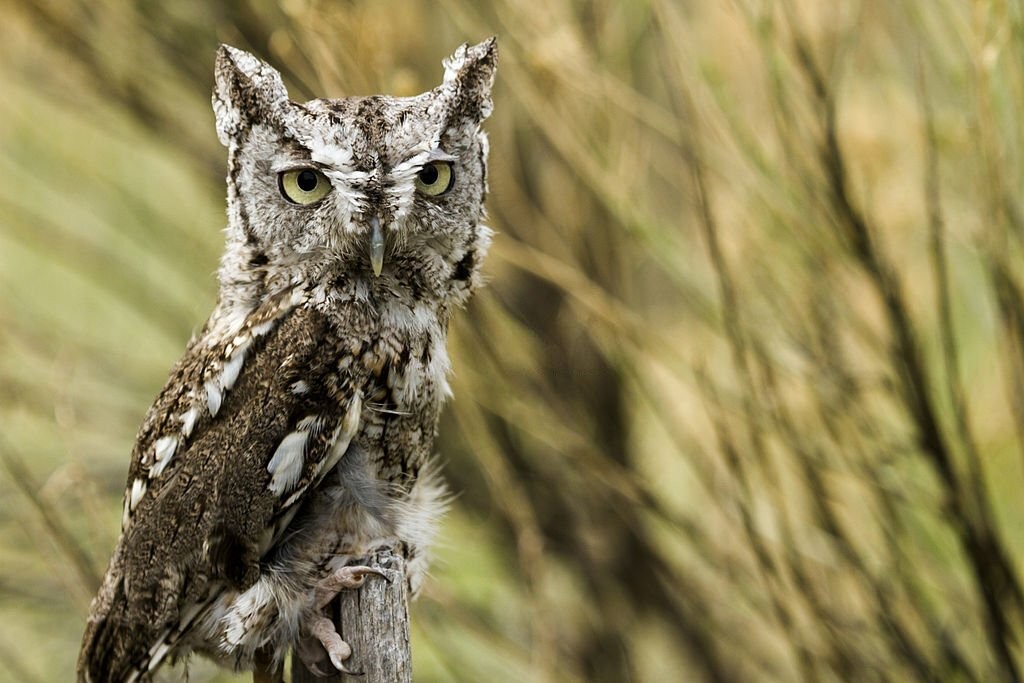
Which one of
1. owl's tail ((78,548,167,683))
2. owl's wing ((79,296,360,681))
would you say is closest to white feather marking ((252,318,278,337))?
owl's wing ((79,296,360,681))

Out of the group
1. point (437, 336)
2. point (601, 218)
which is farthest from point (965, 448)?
point (601, 218)

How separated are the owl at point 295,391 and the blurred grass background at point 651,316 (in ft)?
1.81

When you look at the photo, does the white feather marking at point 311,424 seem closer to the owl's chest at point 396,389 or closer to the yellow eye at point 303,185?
the owl's chest at point 396,389

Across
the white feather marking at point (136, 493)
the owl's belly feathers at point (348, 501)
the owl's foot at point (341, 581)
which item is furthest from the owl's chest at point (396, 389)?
the white feather marking at point (136, 493)

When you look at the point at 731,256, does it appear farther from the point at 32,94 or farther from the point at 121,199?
the point at 32,94

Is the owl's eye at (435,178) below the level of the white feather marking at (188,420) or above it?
above

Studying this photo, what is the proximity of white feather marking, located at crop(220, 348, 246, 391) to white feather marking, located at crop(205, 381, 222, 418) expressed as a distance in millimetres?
15

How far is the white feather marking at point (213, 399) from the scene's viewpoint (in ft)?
7.18

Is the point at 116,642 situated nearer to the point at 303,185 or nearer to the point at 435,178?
the point at 303,185

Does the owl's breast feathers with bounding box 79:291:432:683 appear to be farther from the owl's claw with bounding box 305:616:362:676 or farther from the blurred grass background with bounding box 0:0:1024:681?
the blurred grass background with bounding box 0:0:1024:681

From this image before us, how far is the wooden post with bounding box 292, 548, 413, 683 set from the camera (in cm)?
199

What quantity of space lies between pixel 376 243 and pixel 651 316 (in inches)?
111

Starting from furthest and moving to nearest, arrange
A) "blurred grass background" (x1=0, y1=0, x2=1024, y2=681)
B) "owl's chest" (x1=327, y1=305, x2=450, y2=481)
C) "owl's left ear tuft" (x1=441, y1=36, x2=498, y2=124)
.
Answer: "blurred grass background" (x1=0, y1=0, x2=1024, y2=681) < "owl's left ear tuft" (x1=441, y1=36, x2=498, y2=124) < "owl's chest" (x1=327, y1=305, x2=450, y2=481)

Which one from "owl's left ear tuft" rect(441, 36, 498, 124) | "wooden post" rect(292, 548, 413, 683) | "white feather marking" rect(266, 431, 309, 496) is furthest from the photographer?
"owl's left ear tuft" rect(441, 36, 498, 124)
